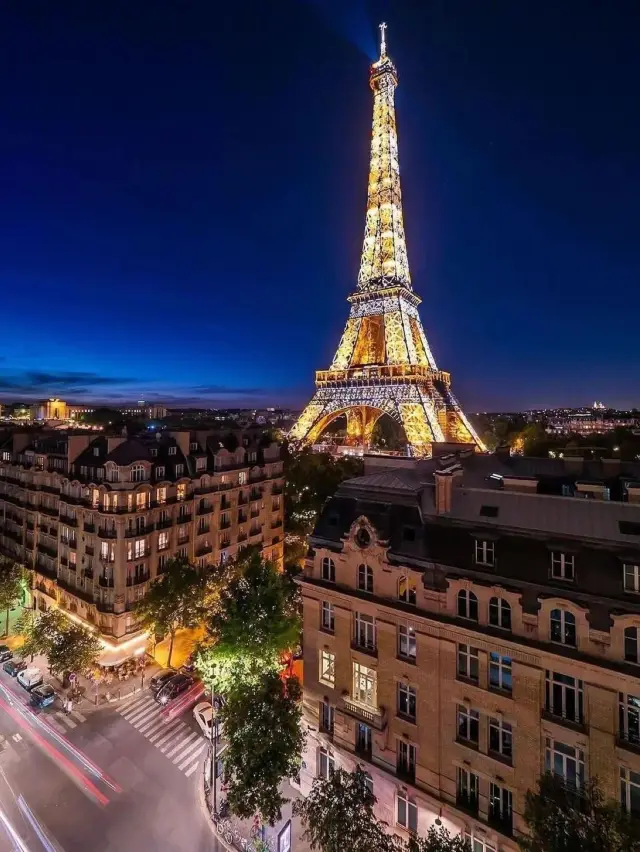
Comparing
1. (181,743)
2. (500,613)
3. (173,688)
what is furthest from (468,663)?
(173,688)

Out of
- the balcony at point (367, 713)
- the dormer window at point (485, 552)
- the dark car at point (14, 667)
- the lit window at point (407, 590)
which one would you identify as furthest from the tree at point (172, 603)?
the dormer window at point (485, 552)

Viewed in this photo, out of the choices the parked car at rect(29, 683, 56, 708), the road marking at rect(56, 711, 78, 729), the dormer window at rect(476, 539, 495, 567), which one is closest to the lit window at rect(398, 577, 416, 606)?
the dormer window at rect(476, 539, 495, 567)

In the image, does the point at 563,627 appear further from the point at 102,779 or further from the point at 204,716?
the point at 102,779

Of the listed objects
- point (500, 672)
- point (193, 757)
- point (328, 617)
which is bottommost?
point (193, 757)

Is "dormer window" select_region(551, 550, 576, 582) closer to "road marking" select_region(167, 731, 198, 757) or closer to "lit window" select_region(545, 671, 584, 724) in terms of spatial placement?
"lit window" select_region(545, 671, 584, 724)

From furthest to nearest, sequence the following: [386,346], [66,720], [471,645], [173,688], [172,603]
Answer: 1. [386,346]
2. [172,603]
3. [173,688]
4. [66,720]
5. [471,645]

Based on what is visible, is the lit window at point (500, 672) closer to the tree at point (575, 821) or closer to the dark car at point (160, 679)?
the tree at point (575, 821)
